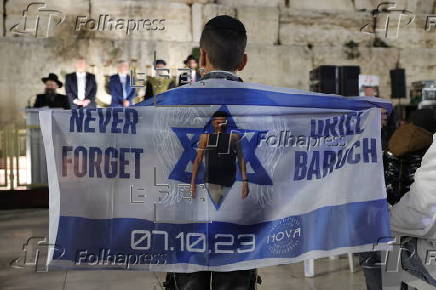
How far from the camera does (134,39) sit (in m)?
12.2

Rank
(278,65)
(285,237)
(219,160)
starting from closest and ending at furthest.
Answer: (219,160)
(285,237)
(278,65)

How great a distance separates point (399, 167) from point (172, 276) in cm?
170

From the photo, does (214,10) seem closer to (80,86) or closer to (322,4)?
(322,4)

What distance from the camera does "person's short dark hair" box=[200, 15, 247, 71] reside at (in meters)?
2.14

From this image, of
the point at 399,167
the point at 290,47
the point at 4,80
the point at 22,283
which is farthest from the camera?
the point at 290,47

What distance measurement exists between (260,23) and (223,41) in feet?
35.8

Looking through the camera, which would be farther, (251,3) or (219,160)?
(251,3)

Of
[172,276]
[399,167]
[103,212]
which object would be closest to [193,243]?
[172,276]

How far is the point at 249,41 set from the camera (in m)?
12.8

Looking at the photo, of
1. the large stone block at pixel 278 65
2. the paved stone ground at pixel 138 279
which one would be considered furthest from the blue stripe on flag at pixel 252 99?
the large stone block at pixel 278 65

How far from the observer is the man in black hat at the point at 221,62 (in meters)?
2.14

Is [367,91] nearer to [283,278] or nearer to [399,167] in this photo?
[283,278]

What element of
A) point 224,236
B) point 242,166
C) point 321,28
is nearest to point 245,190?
point 242,166

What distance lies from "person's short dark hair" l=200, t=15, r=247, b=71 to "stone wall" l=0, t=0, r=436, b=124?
10197 millimetres
